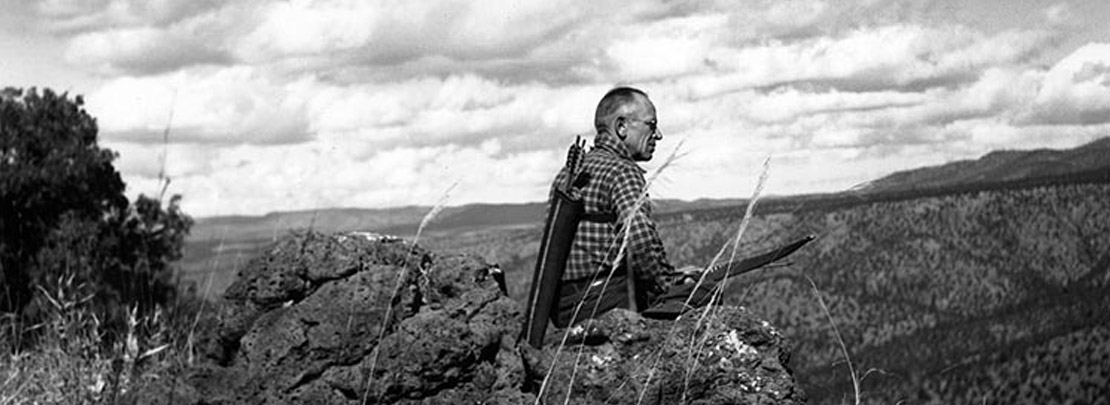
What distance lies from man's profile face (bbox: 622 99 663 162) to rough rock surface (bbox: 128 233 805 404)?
0.95 meters

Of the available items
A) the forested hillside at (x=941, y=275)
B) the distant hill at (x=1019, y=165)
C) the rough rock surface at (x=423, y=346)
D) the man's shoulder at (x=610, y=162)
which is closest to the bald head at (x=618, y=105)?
the man's shoulder at (x=610, y=162)

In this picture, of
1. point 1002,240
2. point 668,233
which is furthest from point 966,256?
point 668,233

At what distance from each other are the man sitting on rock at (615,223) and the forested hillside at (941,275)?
49.9 metres

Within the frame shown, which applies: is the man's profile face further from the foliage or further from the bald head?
the foliage

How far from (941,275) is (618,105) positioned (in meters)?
72.7

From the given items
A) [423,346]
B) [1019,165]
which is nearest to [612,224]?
[423,346]

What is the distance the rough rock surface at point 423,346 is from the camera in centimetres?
502

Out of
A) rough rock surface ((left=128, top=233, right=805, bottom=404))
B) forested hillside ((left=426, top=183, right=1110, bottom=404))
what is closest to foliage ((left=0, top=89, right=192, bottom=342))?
rough rock surface ((left=128, top=233, right=805, bottom=404))

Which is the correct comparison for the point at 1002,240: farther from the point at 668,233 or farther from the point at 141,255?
the point at 141,255

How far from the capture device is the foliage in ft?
71.7

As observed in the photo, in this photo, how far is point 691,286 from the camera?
5.57 m

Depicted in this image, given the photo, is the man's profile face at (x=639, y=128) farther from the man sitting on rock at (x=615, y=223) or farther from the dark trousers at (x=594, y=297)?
the dark trousers at (x=594, y=297)

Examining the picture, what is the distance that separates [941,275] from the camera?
75.1m

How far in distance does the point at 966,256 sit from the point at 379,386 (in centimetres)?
7780
